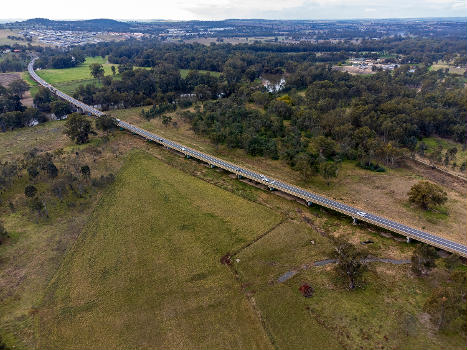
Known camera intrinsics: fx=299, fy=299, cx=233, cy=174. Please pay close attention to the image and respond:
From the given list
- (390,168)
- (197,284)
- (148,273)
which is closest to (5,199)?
(148,273)

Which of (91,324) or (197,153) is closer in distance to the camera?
(91,324)

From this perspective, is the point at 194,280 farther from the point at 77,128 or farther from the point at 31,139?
the point at 31,139

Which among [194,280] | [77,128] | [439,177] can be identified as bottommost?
[194,280]

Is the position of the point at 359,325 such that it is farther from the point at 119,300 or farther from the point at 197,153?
the point at 197,153

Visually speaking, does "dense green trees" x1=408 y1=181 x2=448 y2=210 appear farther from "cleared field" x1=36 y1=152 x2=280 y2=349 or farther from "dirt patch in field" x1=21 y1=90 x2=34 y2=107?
"dirt patch in field" x1=21 y1=90 x2=34 y2=107

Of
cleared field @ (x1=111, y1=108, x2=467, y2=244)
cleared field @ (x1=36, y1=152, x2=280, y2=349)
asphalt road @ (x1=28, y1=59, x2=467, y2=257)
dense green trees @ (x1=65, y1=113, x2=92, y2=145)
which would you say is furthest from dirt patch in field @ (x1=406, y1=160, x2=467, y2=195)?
dense green trees @ (x1=65, y1=113, x2=92, y2=145)

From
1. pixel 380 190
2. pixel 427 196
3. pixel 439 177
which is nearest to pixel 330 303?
pixel 427 196
